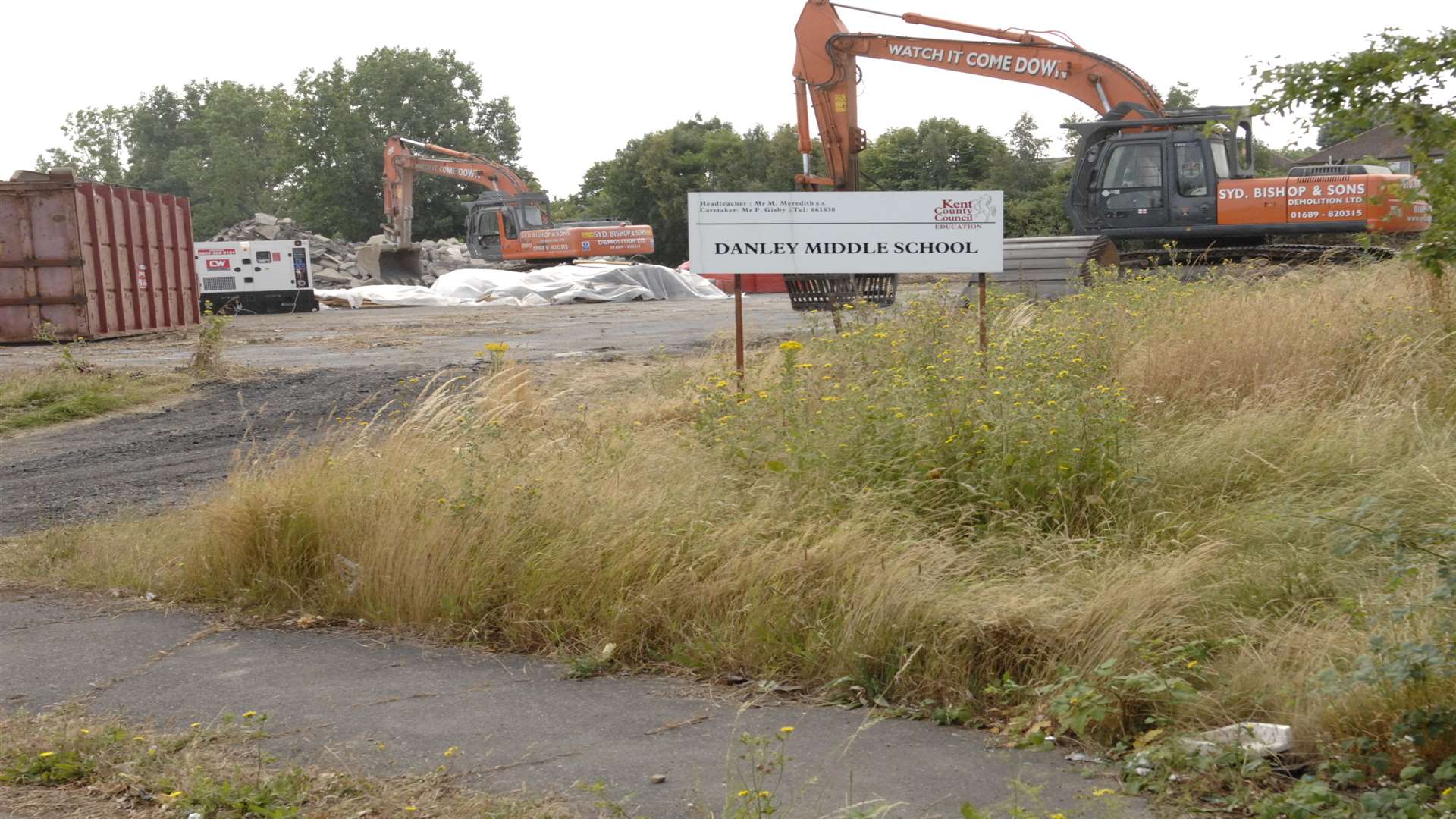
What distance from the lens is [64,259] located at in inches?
851

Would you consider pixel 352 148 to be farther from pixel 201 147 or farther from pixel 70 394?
pixel 70 394

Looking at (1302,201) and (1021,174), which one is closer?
(1302,201)

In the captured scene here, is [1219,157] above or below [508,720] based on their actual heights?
above

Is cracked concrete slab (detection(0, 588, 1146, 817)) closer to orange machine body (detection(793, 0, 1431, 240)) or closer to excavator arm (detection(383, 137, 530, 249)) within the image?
orange machine body (detection(793, 0, 1431, 240))

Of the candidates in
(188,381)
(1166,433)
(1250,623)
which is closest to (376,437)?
(1166,433)

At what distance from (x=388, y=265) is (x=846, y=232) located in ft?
120

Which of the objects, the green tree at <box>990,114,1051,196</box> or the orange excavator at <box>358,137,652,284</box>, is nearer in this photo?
the orange excavator at <box>358,137,652,284</box>

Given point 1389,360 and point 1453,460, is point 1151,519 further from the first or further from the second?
point 1389,360

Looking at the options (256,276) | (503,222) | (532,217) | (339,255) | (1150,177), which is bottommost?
(256,276)

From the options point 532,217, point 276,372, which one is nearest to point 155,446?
point 276,372

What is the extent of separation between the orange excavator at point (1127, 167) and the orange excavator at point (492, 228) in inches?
902

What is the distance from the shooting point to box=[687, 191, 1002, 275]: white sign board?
29.2 feet

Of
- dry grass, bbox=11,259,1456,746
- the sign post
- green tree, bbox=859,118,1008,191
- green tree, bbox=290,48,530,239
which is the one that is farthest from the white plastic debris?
green tree, bbox=290,48,530,239

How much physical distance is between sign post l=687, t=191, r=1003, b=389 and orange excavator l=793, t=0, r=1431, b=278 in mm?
9327
